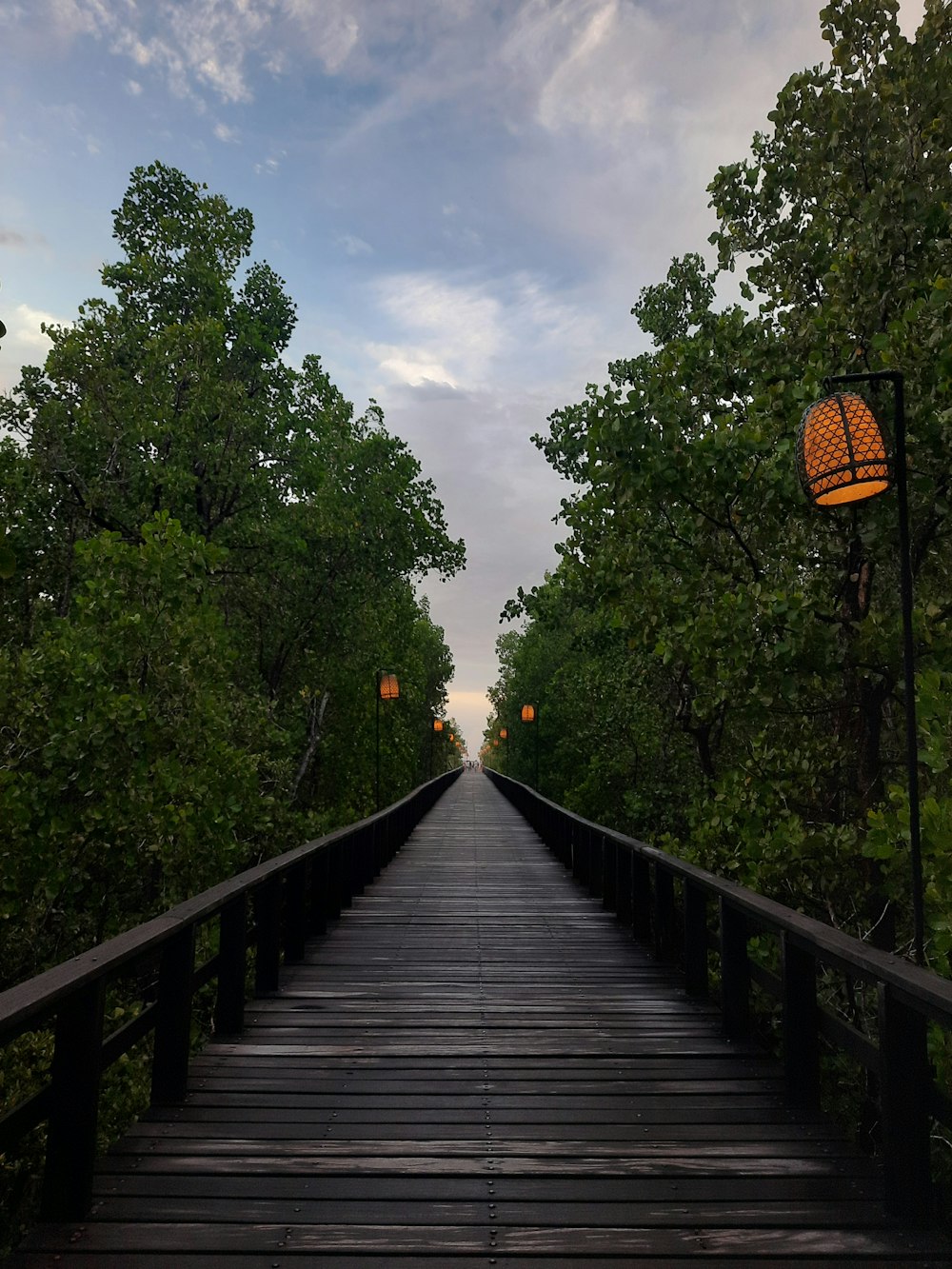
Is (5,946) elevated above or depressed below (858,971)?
below

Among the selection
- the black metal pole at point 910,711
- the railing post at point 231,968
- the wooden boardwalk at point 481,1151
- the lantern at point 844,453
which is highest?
the lantern at point 844,453

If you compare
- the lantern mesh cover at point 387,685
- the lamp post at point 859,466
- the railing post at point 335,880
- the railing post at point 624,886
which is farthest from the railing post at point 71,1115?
the lantern mesh cover at point 387,685

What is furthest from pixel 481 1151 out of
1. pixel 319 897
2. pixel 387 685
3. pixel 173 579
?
pixel 387 685

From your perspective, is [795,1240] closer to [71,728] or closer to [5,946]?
[71,728]

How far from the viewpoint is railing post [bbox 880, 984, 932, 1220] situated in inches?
120

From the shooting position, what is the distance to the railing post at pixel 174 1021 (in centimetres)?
408

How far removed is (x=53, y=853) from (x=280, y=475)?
36.7 feet

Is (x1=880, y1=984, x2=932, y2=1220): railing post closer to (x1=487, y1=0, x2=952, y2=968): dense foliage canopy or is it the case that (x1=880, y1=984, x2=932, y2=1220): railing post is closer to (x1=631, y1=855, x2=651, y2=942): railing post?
(x1=487, y1=0, x2=952, y2=968): dense foliage canopy

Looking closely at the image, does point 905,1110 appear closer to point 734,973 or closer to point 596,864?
point 734,973

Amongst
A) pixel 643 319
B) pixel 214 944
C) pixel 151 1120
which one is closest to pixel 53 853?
pixel 214 944

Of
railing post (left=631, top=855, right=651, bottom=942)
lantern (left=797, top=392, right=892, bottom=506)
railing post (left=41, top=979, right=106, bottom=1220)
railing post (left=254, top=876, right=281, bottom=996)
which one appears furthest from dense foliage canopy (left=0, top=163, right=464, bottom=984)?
lantern (left=797, top=392, right=892, bottom=506)

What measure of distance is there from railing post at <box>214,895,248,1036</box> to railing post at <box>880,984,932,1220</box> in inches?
134

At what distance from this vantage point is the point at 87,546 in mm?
13398

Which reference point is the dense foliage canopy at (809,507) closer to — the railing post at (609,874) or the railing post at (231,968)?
the railing post at (609,874)
